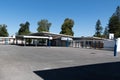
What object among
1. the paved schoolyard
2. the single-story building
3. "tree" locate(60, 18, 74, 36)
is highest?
"tree" locate(60, 18, 74, 36)

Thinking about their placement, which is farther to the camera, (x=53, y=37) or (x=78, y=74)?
(x=53, y=37)

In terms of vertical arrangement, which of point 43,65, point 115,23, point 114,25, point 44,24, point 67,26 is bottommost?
point 43,65

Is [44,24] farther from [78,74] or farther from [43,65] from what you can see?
[78,74]

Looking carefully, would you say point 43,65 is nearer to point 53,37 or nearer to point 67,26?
point 53,37

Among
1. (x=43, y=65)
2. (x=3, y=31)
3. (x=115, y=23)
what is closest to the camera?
(x=43, y=65)

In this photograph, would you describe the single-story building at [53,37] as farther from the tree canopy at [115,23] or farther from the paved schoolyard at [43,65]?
the paved schoolyard at [43,65]

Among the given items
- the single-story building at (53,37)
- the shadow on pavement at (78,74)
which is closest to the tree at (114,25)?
the single-story building at (53,37)

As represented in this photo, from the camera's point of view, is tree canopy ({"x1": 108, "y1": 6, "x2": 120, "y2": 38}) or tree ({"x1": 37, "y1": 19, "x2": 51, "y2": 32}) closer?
tree canopy ({"x1": 108, "y1": 6, "x2": 120, "y2": 38})

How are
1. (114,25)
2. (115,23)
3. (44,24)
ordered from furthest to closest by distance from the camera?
1. (44,24)
2. (114,25)
3. (115,23)

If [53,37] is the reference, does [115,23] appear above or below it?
above

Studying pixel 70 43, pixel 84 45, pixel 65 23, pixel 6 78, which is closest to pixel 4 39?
pixel 65 23

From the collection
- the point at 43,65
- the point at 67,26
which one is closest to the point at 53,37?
the point at 67,26

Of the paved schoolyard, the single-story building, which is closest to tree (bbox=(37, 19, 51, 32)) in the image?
the single-story building

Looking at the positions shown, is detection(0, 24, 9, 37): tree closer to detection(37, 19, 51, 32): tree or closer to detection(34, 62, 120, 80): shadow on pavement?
detection(37, 19, 51, 32): tree
